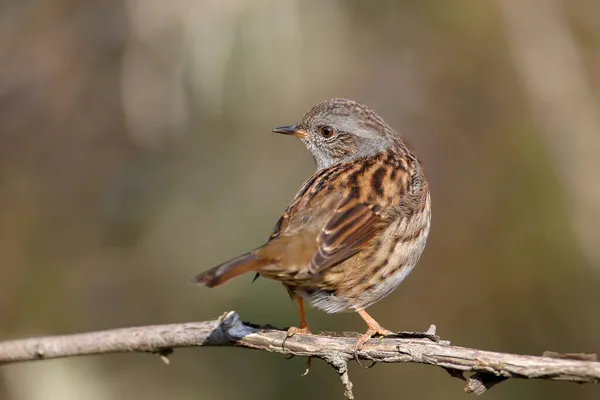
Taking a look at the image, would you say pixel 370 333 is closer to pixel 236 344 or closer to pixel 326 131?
pixel 236 344

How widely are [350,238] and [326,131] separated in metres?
1.53

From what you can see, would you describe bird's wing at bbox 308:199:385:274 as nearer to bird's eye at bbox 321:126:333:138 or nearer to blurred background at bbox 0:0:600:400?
bird's eye at bbox 321:126:333:138

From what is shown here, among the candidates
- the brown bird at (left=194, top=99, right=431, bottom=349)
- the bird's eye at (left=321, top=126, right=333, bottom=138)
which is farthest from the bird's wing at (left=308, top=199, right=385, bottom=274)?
the bird's eye at (left=321, top=126, right=333, bottom=138)

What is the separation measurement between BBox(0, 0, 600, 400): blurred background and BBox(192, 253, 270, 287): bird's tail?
198 cm

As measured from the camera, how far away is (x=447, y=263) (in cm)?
772

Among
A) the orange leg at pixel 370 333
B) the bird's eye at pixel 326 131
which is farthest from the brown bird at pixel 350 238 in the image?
the bird's eye at pixel 326 131

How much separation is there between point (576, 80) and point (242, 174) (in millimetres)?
2932

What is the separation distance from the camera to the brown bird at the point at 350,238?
4.38m

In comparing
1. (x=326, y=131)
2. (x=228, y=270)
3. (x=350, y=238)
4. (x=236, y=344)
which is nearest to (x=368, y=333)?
(x=350, y=238)

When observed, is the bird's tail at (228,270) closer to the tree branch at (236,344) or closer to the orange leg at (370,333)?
the tree branch at (236,344)

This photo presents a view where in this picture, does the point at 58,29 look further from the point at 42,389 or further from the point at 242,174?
the point at 42,389

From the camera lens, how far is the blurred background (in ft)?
21.1

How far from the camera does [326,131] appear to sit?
599 cm

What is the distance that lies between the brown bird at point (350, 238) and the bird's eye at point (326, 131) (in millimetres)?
430
